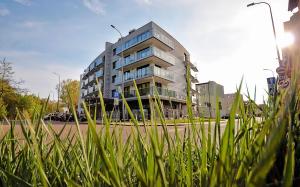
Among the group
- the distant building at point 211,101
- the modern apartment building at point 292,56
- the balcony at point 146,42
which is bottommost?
the distant building at point 211,101

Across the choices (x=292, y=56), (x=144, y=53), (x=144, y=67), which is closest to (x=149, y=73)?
(x=144, y=53)

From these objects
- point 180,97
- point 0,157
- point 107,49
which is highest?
point 107,49

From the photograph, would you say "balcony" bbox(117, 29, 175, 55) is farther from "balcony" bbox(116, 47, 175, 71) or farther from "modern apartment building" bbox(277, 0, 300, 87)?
"modern apartment building" bbox(277, 0, 300, 87)

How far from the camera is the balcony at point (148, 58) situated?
97.2 feet

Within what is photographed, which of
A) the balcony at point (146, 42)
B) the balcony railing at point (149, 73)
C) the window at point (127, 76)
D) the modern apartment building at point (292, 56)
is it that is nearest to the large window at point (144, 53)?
the balcony at point (146, 42)

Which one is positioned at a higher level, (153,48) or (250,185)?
(153,48)

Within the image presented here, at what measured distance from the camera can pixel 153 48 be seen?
29438 millimetres

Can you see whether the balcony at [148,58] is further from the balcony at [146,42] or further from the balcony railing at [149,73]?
the balcony railing at [149,73]

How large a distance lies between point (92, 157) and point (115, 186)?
54 cm

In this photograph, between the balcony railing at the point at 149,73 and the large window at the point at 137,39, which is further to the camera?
the large window at the point at 137,39

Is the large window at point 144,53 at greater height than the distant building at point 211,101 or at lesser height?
greater

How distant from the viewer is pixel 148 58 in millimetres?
30062

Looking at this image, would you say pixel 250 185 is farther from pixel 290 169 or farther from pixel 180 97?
pixel 180 97

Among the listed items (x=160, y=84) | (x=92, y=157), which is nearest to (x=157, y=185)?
(x=92, y=157)
